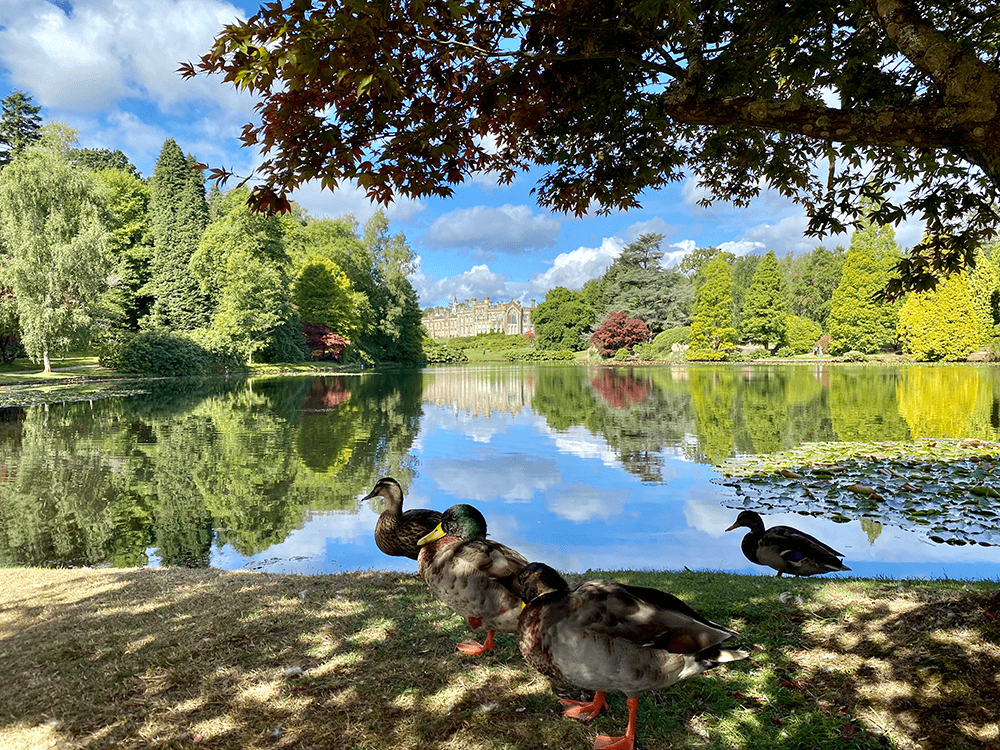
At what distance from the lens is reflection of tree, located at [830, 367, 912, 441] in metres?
15.7

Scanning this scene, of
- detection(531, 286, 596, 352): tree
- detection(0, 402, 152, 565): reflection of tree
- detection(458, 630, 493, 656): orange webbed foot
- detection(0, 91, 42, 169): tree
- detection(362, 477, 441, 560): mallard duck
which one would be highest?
detection(0, 91, 42, 169): tree

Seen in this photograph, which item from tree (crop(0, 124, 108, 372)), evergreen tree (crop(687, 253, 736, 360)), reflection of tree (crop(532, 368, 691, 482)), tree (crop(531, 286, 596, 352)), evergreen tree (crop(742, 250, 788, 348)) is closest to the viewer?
reflection of tree (crop(532, 368, 691, 482))

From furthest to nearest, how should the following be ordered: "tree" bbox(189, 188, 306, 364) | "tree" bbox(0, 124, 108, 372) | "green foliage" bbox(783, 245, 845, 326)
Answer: "green foliage" bbox(783, 245, 845, 326), "tree" bbox(189, 188, 306, 364), "tree" bbox(0, 124, 108, 372)

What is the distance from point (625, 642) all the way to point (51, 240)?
36.9 m

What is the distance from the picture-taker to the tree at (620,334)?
7025 centimetres

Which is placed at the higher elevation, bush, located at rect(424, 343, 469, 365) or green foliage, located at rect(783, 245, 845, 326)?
green foliage, located at rect(783, 245, 845, 326)

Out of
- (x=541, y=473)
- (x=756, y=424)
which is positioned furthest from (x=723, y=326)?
(x=541, y=473)

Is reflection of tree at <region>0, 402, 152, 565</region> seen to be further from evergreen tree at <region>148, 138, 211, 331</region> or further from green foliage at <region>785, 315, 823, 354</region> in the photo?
green foliage at <region>785, 315, 823, 354</region>

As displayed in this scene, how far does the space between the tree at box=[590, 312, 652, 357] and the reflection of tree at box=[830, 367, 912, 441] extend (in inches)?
1525

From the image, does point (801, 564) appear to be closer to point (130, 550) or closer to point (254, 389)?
point (130, 550)

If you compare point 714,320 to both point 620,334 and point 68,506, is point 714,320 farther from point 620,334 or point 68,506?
point 68,506

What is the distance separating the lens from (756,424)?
57.9ft

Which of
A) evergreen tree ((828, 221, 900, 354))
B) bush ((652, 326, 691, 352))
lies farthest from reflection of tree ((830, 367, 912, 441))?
bush ((652, 326, 691, 352))

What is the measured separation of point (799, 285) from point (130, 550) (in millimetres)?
81199
